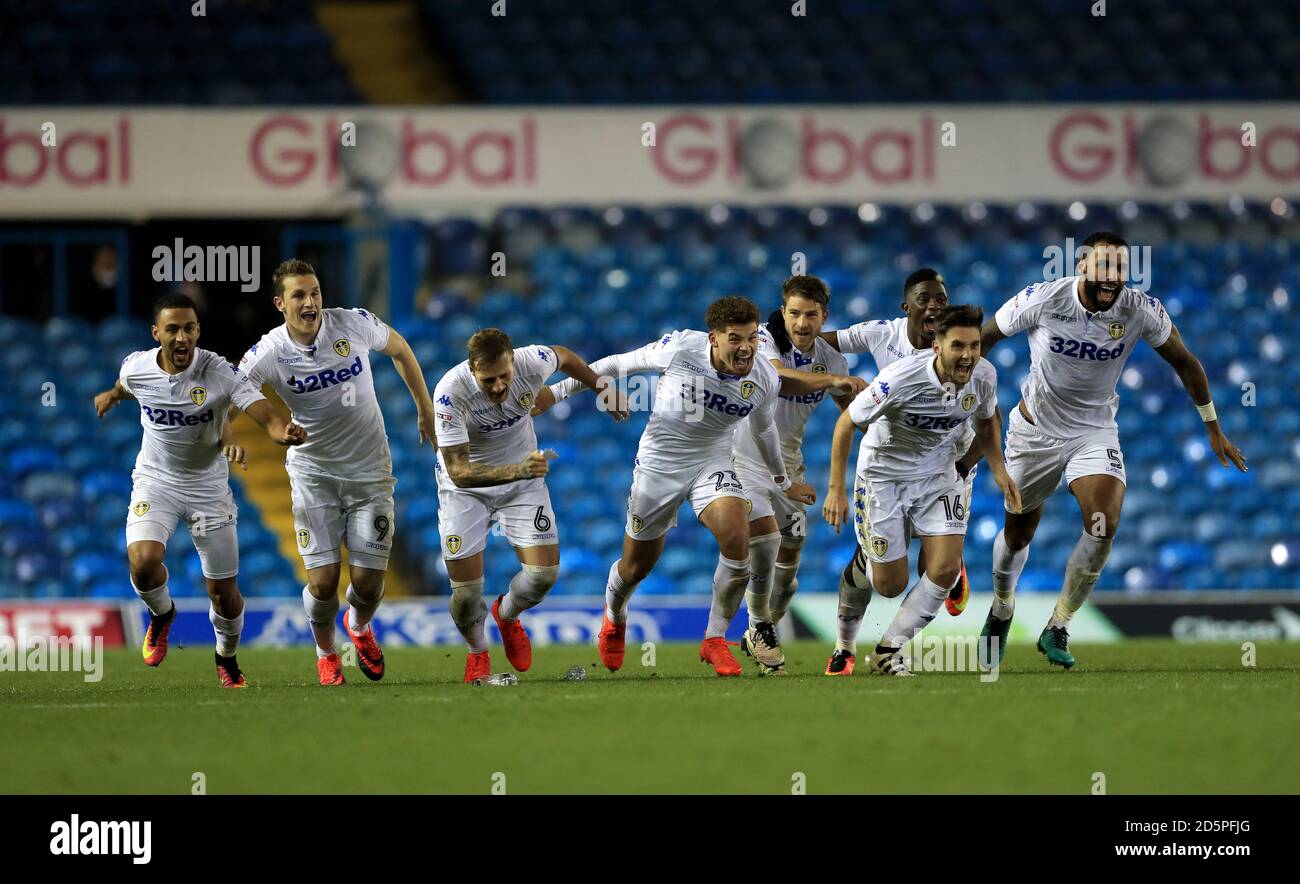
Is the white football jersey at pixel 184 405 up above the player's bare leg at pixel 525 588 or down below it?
above

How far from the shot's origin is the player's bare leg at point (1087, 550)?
33.4 ft

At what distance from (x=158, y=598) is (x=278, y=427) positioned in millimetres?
1908

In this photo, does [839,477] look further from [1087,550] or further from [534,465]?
[1087,550]

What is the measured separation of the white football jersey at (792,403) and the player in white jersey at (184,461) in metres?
A: 3.06

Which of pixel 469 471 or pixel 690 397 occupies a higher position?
pixel 690 397

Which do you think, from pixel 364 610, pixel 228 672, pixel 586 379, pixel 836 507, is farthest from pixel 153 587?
pixel 836 507

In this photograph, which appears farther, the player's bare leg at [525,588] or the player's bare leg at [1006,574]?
the player's bare leg at [1006,574]

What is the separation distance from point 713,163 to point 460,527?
11.0 m

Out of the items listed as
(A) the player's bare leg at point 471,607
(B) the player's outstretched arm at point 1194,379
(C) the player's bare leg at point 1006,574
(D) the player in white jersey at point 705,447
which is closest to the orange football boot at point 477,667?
(A) the player's bare leg at point 471,607

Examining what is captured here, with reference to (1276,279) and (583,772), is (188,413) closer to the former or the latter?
(583,772)

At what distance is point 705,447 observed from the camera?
10.4 m

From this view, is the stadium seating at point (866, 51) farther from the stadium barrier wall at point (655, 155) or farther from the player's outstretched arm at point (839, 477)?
the player's outstretched arm at point (839, 477)

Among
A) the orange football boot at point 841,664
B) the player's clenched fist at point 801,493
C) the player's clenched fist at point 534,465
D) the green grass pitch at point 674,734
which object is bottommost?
the green grass pitch at point 674,734

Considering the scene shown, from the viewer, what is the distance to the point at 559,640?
1661 centimetres
